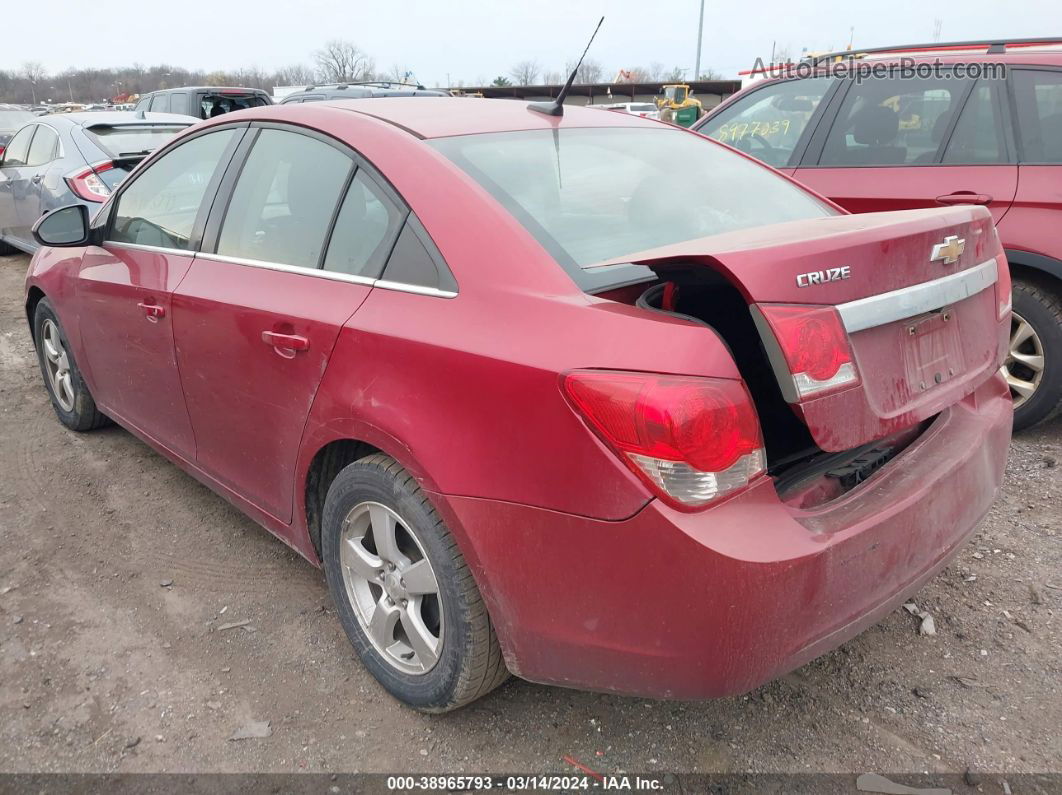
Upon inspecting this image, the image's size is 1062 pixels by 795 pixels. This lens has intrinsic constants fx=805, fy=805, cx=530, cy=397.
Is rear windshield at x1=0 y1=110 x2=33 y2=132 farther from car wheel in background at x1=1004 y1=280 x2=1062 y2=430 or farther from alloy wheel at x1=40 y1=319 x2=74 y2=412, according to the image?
car wheel in background at x1=1004 y1=280 x2=1062 y2=430

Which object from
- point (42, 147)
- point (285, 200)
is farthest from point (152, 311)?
point (42, 147)

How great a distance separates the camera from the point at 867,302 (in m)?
1.78

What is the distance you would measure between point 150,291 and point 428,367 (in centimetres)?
165

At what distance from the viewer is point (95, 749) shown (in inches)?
86.4

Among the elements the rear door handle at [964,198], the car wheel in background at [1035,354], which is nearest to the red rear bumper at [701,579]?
the car wheel in background at [1035,354]

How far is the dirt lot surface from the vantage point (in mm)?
2152

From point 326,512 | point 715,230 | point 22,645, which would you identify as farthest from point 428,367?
point 22,645

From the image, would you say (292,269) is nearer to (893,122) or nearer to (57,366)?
(57,366)

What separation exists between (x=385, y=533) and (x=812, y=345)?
1.23 meters

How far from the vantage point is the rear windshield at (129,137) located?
7.27 meters

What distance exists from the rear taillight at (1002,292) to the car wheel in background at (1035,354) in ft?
5.40

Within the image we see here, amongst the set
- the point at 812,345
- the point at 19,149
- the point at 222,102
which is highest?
the point at 222,102

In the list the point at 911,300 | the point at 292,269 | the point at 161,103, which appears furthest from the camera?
the point at 161,103

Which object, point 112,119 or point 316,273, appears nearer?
point 316,273
